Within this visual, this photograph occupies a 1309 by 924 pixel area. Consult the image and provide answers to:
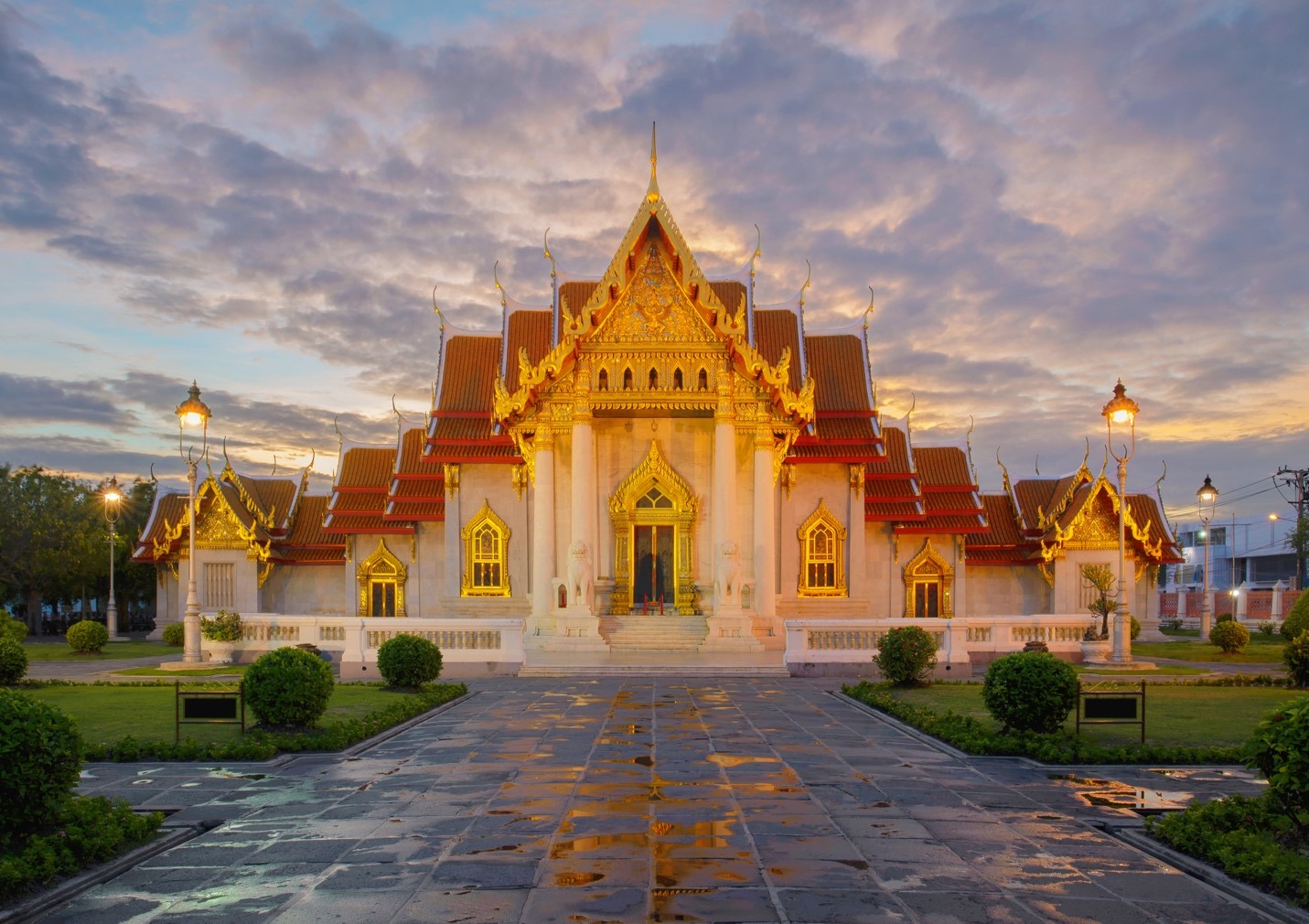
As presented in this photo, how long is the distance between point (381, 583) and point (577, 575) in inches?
473

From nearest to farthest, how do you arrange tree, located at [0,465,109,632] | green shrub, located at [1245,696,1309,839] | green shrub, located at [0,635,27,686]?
1. green shrub, located at [1245,696,1309,839]
2. green shrub, located at [0,635,27,686]
3. tree, located at [0,465,109,632]

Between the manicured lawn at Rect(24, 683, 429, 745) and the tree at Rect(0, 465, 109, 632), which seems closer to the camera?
the manicured lawn at Rect(24, 683, 429, 745)

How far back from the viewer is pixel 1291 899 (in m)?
7.44

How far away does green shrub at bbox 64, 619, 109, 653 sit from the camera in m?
31.8

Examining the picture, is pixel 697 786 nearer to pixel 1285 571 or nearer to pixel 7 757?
pixel 7 757

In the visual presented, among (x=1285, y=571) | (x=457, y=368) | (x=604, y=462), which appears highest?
(x=457, y=368)

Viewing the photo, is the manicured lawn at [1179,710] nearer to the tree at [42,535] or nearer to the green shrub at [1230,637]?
the green shrub at [1230,637]

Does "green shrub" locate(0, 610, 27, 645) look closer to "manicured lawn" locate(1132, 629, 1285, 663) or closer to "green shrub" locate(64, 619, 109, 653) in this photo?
"green shrub" locate(64, 619, 109, 653)

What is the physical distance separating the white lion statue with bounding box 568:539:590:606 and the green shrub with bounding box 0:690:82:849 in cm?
1969

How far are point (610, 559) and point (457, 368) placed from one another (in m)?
9.87

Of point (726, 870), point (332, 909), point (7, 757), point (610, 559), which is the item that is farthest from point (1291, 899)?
point (610, 559)

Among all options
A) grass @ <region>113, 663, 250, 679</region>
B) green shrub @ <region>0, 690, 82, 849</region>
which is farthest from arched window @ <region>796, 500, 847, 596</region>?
green shrub @ <region>0, 690, 82, 849</region>

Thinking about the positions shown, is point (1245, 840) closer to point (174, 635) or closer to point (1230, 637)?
A: point (1230, 637)

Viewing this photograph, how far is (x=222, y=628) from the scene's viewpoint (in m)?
26.9
